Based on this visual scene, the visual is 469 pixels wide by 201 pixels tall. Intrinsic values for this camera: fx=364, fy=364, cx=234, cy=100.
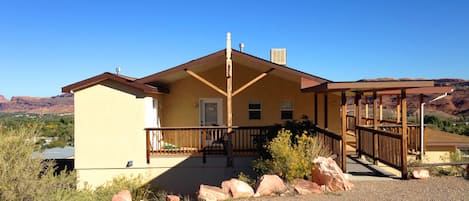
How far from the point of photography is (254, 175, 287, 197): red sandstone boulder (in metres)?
7.80

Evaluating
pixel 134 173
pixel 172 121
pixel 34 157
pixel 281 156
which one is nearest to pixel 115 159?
pixel 134 173

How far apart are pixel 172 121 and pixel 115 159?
3.38 meters

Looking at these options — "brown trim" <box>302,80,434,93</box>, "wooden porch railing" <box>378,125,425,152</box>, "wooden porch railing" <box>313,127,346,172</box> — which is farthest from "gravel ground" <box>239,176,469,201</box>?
"wooden porch railing" <box>378,125,425,152</box>

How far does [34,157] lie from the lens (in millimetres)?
7340

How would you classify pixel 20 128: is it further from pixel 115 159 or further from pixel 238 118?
pixel 238 118

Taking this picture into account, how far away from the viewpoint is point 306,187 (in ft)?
25.9

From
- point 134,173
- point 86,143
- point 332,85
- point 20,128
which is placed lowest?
point 134,173

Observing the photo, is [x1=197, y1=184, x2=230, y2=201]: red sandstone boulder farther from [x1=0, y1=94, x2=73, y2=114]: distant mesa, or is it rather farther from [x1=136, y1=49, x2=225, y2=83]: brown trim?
[x1=0, y1=94, x2=73, y2=114]: distant mesa

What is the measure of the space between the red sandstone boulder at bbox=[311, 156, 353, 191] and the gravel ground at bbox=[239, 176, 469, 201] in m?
0.22

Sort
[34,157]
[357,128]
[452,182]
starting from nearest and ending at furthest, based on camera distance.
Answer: [34,157] → [452,182] → [357,128]

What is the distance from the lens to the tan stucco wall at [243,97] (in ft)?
47.7

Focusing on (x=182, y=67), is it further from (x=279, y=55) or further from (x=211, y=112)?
(x=279, y=55)

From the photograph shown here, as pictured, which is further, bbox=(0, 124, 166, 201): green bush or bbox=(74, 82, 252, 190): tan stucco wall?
bbox=(74, 82, 252, 190): tan stucco wall

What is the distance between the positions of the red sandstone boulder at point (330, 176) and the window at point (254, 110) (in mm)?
6800
